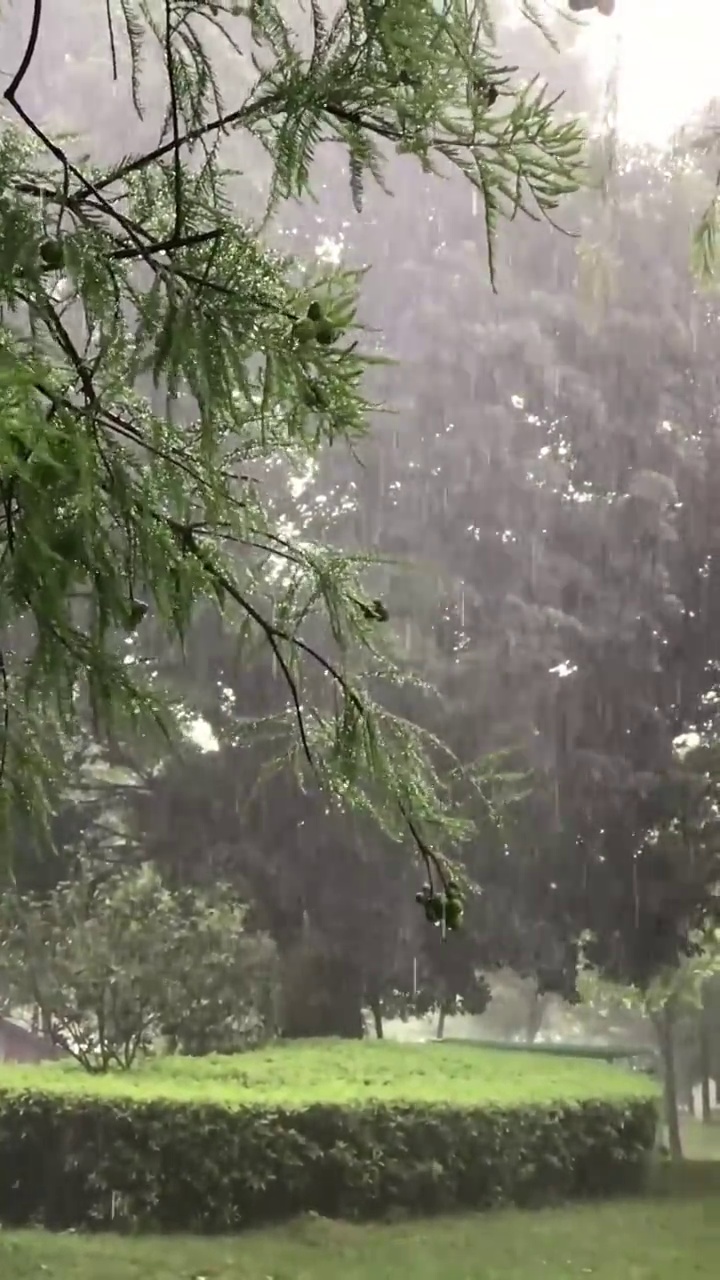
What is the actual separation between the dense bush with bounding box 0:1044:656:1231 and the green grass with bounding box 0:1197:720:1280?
4cm

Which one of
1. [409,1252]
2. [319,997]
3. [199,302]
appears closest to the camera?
[199,302]

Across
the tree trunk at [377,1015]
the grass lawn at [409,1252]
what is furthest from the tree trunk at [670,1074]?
the tree trunk at [377,1015]

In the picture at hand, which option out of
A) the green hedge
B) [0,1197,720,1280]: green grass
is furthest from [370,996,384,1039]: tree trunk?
[0,1197,720,1280]: green grass

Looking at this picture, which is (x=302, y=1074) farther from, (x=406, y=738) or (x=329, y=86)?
(x=329, y=86)

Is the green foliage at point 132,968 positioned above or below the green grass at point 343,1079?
above

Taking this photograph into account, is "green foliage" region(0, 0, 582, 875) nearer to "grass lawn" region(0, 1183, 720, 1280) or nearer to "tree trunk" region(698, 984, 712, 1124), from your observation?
"grass lawn" region(0, 1183, 720, 1280)

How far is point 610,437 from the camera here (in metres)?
2.20

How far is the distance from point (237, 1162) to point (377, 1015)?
33 centimetres

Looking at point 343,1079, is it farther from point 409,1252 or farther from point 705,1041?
point 705,1041

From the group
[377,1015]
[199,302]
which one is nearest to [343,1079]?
[377,1015]

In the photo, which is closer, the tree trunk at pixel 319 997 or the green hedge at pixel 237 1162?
the green hedge at pixel 237 1162

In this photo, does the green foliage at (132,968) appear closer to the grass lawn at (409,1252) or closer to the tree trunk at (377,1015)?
the tree trunk at (377,1015)

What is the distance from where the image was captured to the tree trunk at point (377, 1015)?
1.97 metres

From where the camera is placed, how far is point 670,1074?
197 cm
